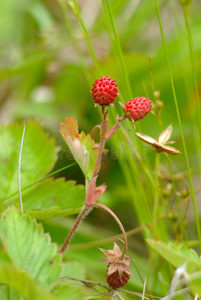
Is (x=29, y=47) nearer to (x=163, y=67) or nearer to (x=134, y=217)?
(x=163, y=67)

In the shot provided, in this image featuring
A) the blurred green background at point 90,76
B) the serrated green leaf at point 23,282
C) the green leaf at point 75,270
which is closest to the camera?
the serrated green leaf at point 23,282

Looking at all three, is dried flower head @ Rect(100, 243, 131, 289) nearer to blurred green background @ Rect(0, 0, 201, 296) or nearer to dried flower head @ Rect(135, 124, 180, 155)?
dried flower head @ Rect(135, 124, 180, 155)

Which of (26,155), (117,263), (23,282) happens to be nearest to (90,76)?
(26,155)

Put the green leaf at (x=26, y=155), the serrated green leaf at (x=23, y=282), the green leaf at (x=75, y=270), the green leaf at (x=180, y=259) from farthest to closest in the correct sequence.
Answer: the green leaf at (x=26, y=155)
the green leaf at (x=75, y=270)
the green leaf at (x=180, y=259)
the serrated green leaf at (x=23, y=282)

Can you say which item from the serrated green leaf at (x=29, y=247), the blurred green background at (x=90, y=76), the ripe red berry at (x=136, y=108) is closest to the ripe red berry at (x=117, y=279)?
the serrated green leaf at (x=29, y=247)

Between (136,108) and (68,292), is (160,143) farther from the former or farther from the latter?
(68,292)

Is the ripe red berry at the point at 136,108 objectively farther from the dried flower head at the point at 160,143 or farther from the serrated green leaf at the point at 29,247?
the serrated green leaf at the point at 29,247

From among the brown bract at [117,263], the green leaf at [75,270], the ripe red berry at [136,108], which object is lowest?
the green leaf at [75,270]

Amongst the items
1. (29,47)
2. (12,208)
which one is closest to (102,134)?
(12,208)
